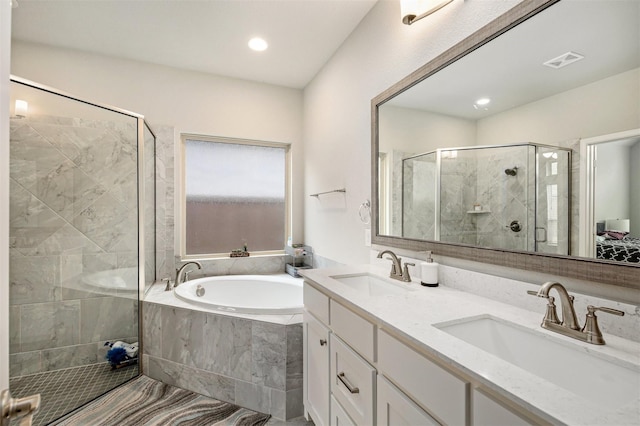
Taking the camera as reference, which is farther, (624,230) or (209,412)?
(209,412)

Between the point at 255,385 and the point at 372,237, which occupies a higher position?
the point at 372,237

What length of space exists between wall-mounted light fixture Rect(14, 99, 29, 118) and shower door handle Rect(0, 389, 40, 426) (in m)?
2.11

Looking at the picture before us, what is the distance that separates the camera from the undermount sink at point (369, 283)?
156 cm

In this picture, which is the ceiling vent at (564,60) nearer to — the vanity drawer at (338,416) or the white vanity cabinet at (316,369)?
the white vanity cabinet at (316,369)

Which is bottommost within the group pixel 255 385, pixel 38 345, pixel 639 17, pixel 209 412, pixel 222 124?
pixel 209 412

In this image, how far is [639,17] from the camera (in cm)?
82

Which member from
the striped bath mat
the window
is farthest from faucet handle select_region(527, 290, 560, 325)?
the window

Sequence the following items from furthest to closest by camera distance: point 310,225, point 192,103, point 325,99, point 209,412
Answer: point 310,225, point 192,103, point 325,99, point 209,412

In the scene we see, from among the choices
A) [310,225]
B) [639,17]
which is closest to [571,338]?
[639,17]

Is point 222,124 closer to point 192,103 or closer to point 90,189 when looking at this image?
point 192,103

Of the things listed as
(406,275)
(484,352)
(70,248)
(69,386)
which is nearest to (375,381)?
(484,352)

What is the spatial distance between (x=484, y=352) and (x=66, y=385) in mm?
2635

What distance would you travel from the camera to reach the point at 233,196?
125 inches

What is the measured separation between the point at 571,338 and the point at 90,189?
2.92 m
